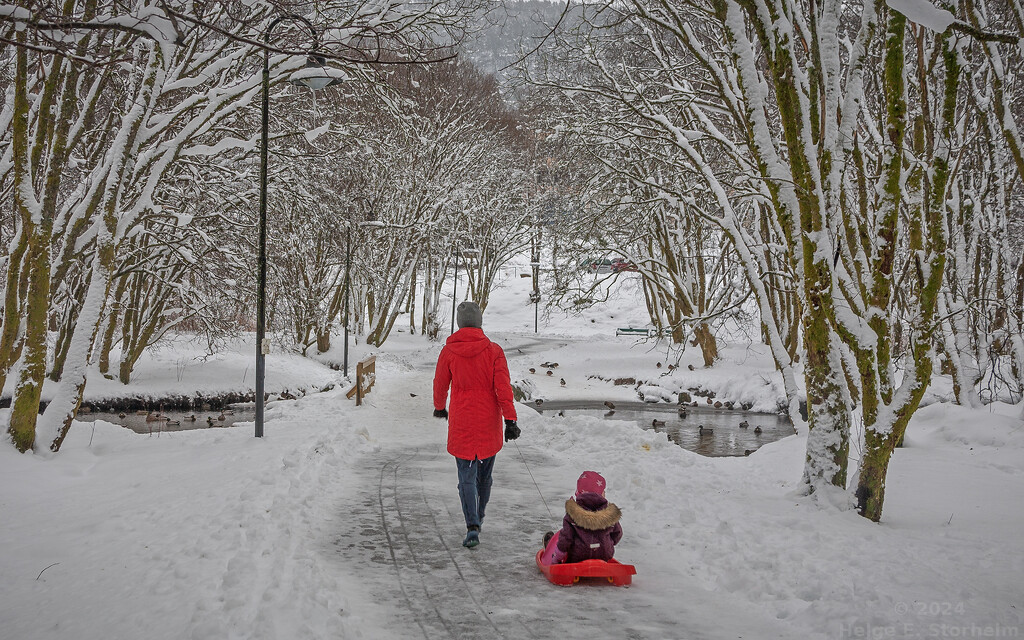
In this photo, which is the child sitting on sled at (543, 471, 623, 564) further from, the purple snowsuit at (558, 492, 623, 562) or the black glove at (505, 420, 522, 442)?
the black glove at (505, 420, 522, 442)

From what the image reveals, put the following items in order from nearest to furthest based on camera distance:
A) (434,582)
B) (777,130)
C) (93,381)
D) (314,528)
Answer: (434,582) < (314,528) < (777,130) < (93,381)

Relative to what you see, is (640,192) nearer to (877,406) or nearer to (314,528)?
(877,406)

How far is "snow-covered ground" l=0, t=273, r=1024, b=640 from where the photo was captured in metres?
4.07

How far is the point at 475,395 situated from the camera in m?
5.79

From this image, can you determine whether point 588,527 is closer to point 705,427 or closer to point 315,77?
point 315,77

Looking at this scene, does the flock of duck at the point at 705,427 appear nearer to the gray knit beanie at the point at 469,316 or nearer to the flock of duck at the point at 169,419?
the flock of duck at the point at 169,419

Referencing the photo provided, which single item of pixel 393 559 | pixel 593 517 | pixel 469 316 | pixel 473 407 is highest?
pixel 469 316

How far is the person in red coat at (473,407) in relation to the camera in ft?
18.7

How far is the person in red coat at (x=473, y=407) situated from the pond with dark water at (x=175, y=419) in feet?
39.6

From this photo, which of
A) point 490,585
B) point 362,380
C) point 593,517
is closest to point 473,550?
point 490,585

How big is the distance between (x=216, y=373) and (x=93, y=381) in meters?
3.77

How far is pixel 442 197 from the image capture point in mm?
31734

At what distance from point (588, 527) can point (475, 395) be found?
1529 millimetres

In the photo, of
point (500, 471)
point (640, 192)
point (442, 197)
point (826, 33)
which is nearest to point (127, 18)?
point (826, 33)
